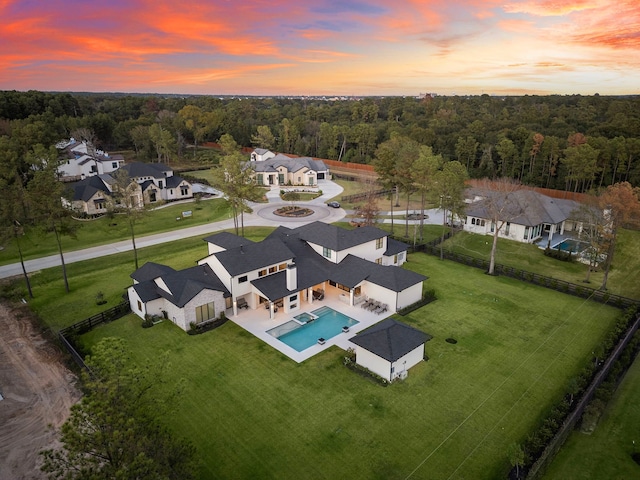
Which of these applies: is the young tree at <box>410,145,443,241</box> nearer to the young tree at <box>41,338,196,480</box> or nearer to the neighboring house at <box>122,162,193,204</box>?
the young tree at <box>41,338,196,480</box>

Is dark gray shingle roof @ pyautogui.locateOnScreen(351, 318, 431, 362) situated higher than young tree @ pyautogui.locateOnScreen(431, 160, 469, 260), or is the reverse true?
young tree @ pyautogui.locateOnScreen(431, 160, 469, 260)

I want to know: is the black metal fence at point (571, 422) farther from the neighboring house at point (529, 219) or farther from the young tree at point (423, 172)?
the young tree at point (423, 172)

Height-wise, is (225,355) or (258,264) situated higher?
(258,264)

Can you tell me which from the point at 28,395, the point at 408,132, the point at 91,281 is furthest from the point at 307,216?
the point at 408,132

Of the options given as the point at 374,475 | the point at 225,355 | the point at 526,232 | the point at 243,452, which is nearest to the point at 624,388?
the point at 374,475

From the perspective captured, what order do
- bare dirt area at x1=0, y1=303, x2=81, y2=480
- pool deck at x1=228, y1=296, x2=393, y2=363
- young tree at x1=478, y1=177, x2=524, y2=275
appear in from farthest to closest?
young tree at x1=478, y1=177, x2=524, y2=275 → pool deck at x1=228, y1=296, x2=393, y2=363 → bare dirt area at x1=0, y1=303, x2=81, y2=480

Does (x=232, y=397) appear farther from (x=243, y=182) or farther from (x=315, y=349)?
(x=243, y=182)

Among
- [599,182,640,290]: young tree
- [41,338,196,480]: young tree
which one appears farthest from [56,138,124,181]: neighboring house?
[599,182,640,290]: young tree
